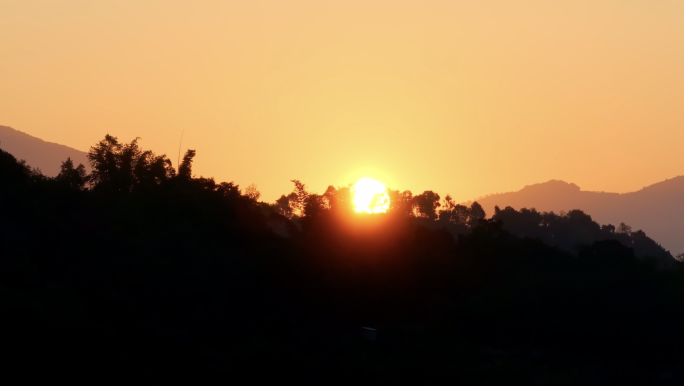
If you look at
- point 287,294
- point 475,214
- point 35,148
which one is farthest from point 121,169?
point 35,148

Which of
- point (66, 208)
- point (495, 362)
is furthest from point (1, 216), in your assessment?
point (495, 362)

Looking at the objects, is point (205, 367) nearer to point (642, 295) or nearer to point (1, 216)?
point (1, 216)

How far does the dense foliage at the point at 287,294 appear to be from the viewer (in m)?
23.5

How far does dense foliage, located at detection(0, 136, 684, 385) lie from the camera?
77.2 feet

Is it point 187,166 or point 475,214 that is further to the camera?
point 475,214

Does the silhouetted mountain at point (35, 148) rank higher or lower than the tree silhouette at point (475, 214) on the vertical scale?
higher

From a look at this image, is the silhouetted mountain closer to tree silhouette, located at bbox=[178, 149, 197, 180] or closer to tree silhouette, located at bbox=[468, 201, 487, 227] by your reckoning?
tree silhouette, located at bbox=[468, 201, 487, 227]

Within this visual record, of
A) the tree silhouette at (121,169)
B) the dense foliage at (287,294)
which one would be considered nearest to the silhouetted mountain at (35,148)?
the tree silhouette at (121,169)

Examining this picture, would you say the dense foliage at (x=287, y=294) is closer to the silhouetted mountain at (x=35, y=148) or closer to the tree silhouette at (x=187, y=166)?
the tree silhouette at (x=187, y=166)

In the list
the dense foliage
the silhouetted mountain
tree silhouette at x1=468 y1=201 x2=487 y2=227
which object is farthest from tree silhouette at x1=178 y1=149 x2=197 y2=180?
the silhouetted mountain

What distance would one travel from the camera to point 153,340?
2442 centimetres

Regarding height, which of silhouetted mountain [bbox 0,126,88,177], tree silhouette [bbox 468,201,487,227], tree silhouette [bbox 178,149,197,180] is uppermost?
silhouetted mountain [bbox 0,126,88,177]

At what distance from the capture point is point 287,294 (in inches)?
1220

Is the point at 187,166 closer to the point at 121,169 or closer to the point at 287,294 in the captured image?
the point at 121,169
